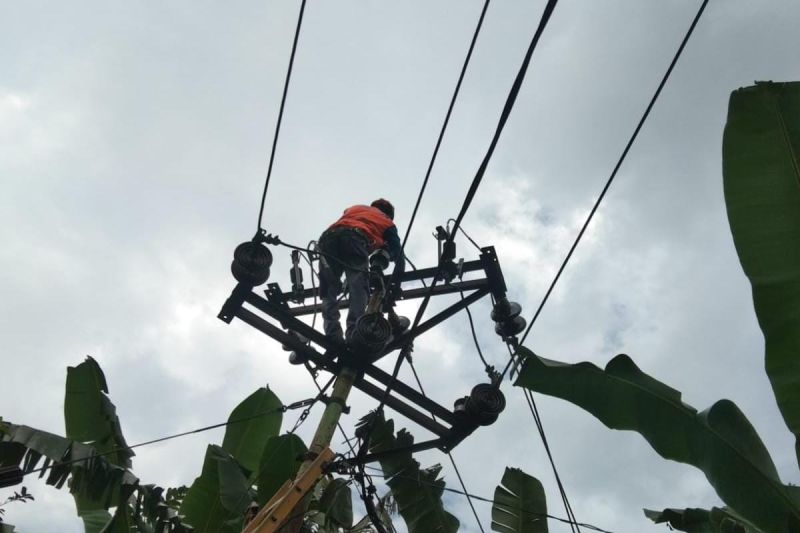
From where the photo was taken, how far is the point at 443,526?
535cm

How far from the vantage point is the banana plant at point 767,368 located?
3164mm

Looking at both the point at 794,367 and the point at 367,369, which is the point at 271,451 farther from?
the point at 794,367

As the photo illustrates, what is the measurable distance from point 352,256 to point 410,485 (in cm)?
206

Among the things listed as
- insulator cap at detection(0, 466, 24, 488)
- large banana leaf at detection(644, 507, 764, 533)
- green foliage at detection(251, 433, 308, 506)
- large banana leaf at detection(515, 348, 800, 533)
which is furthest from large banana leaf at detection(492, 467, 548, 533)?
insulator cap at detection(0, 466, 24, 488)

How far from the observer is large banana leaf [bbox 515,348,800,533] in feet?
10.7

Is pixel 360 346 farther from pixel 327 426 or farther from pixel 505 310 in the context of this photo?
pixel 505 310

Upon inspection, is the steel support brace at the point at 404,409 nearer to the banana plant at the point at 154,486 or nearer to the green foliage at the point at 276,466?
the banana plant at the point at 154,486

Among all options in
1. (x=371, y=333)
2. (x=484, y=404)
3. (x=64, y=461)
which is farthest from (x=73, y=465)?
(x=484, y=404)

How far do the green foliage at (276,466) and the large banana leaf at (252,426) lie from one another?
21.1 inches

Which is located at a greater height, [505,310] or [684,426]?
[505,310]

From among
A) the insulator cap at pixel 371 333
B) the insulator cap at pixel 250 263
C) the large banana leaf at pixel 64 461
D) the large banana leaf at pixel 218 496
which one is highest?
the insulator cap at pixel 250 263

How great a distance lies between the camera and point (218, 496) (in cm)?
507

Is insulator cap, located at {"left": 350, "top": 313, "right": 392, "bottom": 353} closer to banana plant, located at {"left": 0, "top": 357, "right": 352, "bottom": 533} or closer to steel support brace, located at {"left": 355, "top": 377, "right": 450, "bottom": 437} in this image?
steel support brace, located at {"left": 355, "top": 377, "right": 450, "bottom": 437}

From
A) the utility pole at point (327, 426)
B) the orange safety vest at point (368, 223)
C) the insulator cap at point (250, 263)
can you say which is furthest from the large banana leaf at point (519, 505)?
the insulator cap at point (250, 263)
